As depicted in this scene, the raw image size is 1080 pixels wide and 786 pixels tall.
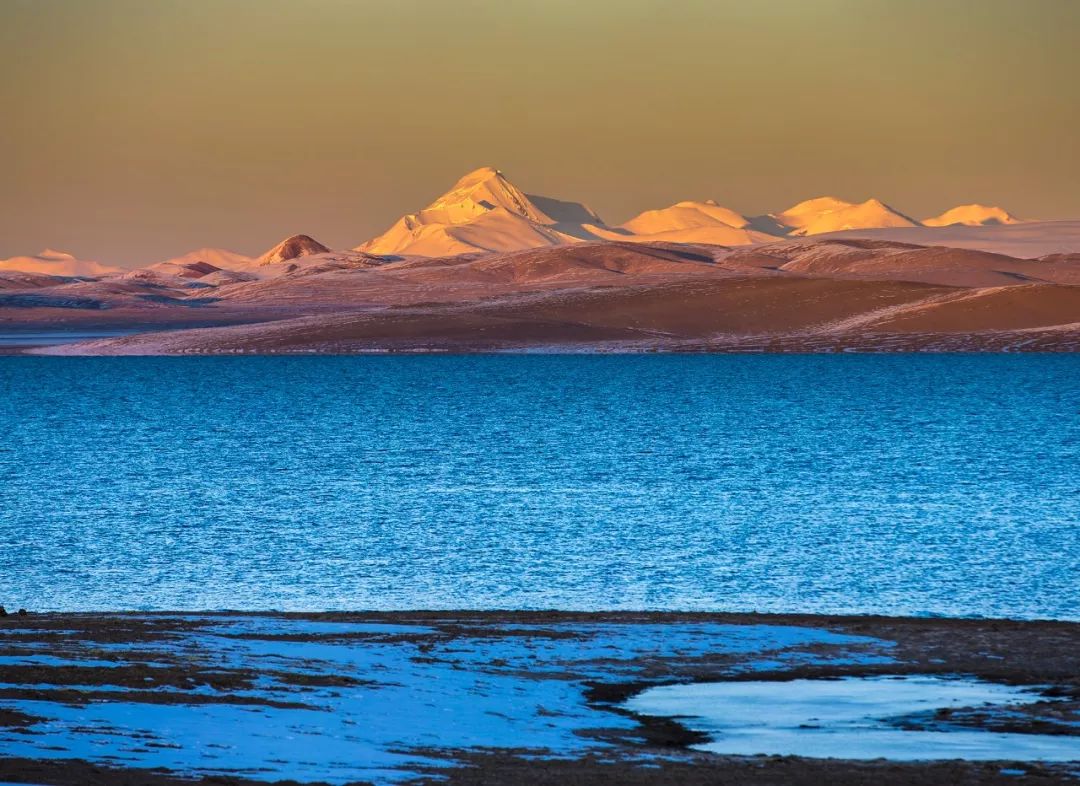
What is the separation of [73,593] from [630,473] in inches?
1141

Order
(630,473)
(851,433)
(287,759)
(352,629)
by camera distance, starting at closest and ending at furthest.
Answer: (287,759), (352,629), (630,473), (851,433)

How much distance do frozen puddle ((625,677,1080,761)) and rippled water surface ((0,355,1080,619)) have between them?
878cm

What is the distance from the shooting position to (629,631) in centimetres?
2397

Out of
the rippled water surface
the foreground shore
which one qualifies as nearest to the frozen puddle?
the foreground shore

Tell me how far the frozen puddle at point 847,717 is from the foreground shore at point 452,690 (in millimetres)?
239

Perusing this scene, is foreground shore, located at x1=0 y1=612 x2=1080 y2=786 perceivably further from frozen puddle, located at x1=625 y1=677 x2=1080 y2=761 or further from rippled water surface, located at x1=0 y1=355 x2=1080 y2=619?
rippled water surface, located at x1=0 y1=355 x2=1080 y2=619

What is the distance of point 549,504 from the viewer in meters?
45.9

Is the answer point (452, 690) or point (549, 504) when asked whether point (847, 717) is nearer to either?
point (452, 690)

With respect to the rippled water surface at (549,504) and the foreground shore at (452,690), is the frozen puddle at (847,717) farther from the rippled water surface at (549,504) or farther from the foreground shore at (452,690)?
the rippled water surface at (549,504)

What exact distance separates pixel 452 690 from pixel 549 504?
26751 millimetres

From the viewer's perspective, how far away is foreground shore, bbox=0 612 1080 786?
1502 cm

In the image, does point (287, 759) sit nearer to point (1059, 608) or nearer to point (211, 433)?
point (1059, 608)

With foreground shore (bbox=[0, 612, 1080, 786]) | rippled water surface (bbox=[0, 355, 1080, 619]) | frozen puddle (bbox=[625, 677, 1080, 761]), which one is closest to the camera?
foreground shore (bbox=[0, 612, 1080, 786])

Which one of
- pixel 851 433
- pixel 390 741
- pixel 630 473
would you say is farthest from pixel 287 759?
pixel 851 433
